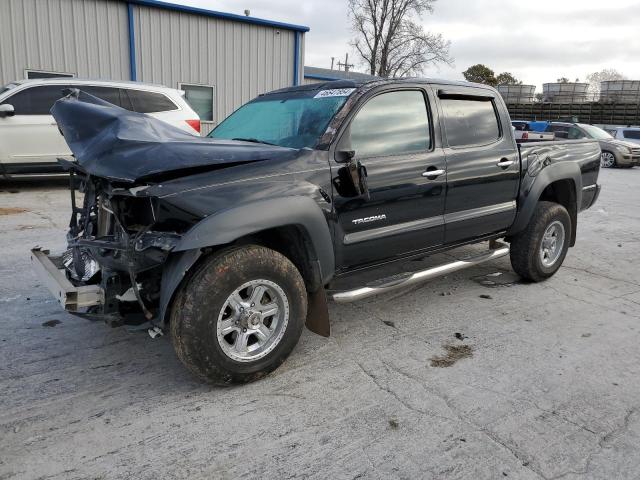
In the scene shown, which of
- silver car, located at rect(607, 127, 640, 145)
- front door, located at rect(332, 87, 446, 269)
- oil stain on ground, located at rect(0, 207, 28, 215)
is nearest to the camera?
front door, located at rect(332, 87, 446, 269)

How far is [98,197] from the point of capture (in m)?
3.37

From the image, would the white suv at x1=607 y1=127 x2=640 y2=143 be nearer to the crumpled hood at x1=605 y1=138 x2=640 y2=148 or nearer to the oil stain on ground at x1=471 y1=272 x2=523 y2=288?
the crumpled hood at x1=605 y1=138 x2=640 y2=148

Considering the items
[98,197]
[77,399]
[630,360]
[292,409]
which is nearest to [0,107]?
[98,197]

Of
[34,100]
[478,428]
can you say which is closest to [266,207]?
[478,428]

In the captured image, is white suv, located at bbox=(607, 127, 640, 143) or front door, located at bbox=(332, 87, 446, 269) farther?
white suv, located at bbox=(607, 127, 640, 143)

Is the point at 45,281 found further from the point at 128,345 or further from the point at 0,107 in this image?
the point at 0,107

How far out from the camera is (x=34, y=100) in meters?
9.16

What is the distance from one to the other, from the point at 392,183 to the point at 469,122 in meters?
1.23

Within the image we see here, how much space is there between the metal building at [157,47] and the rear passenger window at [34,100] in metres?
3.63

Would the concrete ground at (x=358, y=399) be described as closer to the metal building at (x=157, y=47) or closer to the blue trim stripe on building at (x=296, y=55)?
the metal building at (x=157, y=47)

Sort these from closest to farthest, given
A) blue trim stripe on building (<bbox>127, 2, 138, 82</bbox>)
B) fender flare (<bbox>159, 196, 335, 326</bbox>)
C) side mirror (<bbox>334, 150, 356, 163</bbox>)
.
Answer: fender flare (<bbox>159, 196, 335, 326</bbox>)
side mirror (<bbox>334, 150, 356, 163</bbox>)
blue trim stripe on building (<bbox>127, 2, 138, 82</bbox>)

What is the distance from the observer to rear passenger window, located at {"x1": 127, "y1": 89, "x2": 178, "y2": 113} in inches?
384

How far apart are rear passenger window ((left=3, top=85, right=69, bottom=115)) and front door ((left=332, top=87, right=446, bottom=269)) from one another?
7321mm

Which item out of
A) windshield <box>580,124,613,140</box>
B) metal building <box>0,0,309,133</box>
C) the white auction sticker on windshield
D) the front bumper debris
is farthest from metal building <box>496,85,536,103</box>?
the front bumper debris
